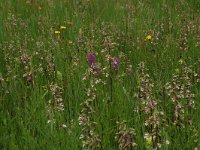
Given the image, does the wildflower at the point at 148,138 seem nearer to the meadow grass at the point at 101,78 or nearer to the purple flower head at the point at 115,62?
the meadow grass at the point at 101,78

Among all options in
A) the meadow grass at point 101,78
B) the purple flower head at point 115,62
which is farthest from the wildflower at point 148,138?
the purple flower head at point 115,62

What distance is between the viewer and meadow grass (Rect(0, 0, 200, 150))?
2453mm

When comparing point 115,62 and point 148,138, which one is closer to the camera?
point 148,138

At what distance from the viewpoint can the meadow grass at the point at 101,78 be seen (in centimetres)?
245

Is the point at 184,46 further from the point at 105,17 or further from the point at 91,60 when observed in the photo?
the point at 105,17

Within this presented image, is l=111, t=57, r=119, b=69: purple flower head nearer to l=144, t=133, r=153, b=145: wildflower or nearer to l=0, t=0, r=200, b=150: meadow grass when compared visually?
l=0, t=0, r=200, b=150: meadow grass

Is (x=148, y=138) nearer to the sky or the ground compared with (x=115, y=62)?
nearer to the ground

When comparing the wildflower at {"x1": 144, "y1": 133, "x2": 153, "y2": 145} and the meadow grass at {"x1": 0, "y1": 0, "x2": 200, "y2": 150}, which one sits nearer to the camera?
the wildflower at {"x1": 144, "y1": 133, "x2": 153, "y2": 145}

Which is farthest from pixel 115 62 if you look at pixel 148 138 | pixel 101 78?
pixel 148 138

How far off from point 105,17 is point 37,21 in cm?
101

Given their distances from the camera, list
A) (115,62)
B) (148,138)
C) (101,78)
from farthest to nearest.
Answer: (101,78)
(115,62)
(148,138)

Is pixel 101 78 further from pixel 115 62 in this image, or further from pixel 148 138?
pixel 148 138

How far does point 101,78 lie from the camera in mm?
3531

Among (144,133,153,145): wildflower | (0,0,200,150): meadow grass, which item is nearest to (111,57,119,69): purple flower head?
(0,0,200,150): meadow grass
